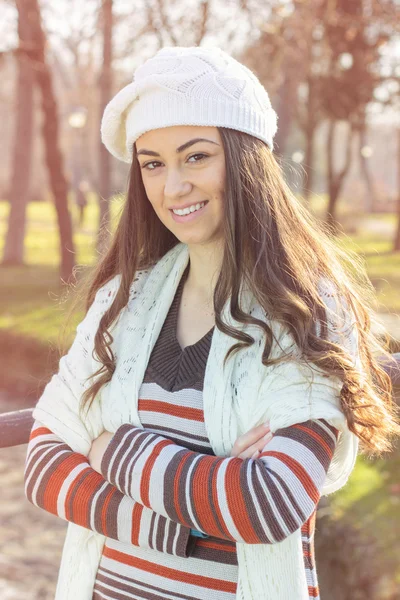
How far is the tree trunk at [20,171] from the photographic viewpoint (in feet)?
51.4

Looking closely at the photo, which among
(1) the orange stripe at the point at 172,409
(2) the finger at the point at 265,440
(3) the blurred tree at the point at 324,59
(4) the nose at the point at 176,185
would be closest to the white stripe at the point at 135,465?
(1) the orange stripe at the point at 172,409

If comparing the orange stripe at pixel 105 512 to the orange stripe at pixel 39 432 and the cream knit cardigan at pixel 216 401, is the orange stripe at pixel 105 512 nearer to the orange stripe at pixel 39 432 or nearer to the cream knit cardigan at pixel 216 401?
the cream knit cardigan at pixel 216 401

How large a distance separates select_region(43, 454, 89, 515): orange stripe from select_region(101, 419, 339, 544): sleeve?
163 millimetres

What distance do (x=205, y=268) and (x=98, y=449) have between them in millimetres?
523

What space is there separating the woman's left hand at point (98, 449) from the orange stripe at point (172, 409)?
0.38 feet

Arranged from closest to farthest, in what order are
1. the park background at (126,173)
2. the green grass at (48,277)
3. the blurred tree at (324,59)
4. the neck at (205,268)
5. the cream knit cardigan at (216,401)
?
the cream knit cardigan at (216,401)
the neck at (205,268)
the park background at (126,173)
the green grass at (48,277)
the blurred tree at (324,59)

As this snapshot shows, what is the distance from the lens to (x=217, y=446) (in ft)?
5.40

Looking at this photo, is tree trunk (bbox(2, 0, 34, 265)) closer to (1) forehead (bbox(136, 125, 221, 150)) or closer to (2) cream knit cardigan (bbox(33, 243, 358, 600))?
(2) cream knit cardigan (bbox(33, 243, 358, 600))

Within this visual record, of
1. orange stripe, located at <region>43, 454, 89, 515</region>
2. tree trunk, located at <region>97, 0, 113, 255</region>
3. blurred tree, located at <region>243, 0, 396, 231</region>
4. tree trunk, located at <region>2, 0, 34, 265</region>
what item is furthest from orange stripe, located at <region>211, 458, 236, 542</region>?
tree trunk, located at <region>2, 0, 34, 265</region>

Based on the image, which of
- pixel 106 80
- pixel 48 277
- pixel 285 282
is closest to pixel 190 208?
pixel 285 282

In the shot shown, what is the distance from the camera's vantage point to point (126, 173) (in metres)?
2.49

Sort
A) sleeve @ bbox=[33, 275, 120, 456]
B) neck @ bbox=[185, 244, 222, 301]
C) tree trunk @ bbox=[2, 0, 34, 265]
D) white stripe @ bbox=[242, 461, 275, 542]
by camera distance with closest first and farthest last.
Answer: white stripe @ bbox=[242, 461, 275, 542] → sleeve @ bbox=[33, 275, 120, 456] → neck @ bbox=[185, 244, 222, 301] → tree trunk @ bbox=[2, 0, 34, 265]

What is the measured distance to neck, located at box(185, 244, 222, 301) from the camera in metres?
1.93

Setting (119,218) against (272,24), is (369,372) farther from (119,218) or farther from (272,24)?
(272,24)
